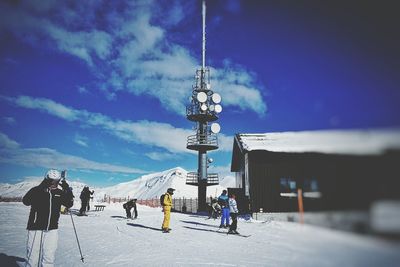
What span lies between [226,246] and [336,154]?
340 inches

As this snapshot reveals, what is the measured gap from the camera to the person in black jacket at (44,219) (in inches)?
215

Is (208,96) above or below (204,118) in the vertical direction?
above

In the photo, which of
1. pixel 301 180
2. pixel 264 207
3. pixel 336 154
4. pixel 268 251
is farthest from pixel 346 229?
pixel 264 207

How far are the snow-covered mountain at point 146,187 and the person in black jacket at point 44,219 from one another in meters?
90.0

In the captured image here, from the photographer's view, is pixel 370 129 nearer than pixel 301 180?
Yes

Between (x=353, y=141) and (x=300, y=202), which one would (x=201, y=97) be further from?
(x=353, y=141)

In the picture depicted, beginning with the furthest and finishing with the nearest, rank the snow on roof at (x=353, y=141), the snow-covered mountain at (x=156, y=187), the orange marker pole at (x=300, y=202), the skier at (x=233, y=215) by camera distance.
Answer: the snow-covered mountain at (x=156, y=187), the skier at (x=233, y=215), the orange marker pole at (x=300, y=202), the snow on roof at (x=353, y=141)

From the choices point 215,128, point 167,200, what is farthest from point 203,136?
point 167,200

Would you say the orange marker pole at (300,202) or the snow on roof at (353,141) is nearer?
the snow on roof at (353,141)

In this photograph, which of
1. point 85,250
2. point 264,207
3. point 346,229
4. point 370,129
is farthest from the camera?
point 264,207

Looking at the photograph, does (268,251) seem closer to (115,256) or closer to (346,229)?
(115,256)

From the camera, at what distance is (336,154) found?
133 cm

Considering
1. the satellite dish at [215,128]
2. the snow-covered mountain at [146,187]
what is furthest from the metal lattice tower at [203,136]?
the snow-covered mountain at [146,187]

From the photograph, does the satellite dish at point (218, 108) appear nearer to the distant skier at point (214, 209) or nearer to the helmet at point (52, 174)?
the distant skier at point (214, 209)
